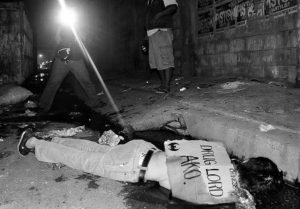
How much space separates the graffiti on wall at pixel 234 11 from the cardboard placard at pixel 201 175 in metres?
2.97

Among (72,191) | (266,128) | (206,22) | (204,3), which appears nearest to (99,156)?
(72,191)

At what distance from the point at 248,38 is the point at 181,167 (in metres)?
3.72

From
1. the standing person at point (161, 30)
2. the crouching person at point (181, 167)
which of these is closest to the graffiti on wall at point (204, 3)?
the standing person at point (161, 30)

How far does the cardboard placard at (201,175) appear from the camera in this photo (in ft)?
6.23

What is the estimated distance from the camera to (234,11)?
533 centimetres

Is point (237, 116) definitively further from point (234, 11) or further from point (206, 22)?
point (206, 22)

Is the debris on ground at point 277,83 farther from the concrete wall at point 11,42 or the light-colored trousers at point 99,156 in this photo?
the concrete wall at point 11,42

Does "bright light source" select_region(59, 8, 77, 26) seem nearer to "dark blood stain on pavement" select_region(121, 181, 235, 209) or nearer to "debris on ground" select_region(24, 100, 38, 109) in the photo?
"debris on ground" select_region(24, 100, 38, 109)

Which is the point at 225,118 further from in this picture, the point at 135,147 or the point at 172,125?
the point at 135,147

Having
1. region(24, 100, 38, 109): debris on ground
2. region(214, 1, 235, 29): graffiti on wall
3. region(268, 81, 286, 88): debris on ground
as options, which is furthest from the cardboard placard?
region(24, 100, 38, 109): debris on ground

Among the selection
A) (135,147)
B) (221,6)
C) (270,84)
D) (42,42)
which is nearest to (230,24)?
(221,6)

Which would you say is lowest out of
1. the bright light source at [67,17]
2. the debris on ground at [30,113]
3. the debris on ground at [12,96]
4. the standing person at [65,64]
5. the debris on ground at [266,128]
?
the debris on ground at [30,113]

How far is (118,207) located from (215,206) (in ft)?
2.14

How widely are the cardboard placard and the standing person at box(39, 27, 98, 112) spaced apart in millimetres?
3406
